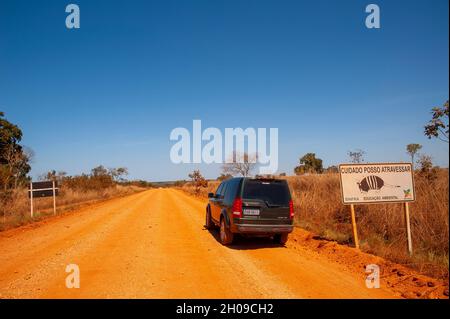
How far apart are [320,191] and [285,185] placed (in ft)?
22.3

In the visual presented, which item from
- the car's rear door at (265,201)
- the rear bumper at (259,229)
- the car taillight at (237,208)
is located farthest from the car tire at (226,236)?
the car's rear door at (265,201)

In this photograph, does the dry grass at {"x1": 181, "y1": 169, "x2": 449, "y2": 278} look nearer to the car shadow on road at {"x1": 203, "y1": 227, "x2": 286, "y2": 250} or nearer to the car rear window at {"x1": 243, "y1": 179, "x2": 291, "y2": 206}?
the car shadow on road at {"x1": 203, "y1": 227, "x2": 286, "y2": 250}

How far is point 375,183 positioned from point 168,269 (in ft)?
20.0

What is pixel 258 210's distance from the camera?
8.98m

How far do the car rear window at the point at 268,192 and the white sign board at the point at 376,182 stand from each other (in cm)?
171

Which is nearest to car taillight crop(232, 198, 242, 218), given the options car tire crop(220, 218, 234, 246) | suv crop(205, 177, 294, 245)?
suv crop(205, 177, 294, 245)

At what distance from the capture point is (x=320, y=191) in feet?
51.0

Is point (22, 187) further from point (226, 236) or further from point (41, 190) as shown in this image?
point (226, 236)

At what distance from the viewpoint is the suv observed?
891cm

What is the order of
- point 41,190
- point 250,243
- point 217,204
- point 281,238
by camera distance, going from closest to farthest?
point 281,238, point 250,243, point 217,204, point 41,190

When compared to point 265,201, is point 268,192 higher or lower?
higher

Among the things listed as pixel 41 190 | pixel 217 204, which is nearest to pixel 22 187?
pixel 41 190
